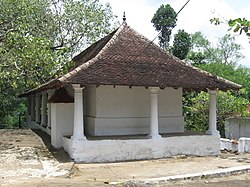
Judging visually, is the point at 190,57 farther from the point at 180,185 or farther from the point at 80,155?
the point at 180,185

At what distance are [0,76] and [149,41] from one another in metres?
5.96

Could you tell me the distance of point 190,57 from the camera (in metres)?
33.0

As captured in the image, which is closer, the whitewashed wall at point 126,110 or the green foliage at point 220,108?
the whitewashed wall at point 126,110

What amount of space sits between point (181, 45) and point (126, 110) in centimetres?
1872

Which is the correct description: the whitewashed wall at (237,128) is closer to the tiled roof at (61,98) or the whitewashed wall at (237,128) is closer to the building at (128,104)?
the building at (128,104)

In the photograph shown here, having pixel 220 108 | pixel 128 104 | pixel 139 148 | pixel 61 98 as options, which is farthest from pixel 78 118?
pixel 220 108

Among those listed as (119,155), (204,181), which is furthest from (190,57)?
(204,181)

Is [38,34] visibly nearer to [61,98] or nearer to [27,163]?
[61,98]

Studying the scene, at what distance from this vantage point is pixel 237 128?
24.7 meters

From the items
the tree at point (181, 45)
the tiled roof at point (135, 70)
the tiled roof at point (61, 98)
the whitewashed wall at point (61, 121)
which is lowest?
the whitewashed wall at point (61, 121)

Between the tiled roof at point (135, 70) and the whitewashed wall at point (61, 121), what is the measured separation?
37.7 inches

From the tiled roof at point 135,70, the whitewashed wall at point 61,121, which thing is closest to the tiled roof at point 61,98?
the whitewashed wall at point 61,121

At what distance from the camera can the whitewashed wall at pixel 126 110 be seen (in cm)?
1389

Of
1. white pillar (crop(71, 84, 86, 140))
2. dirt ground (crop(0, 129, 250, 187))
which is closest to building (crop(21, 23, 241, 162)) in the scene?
white pillar (crop(71, 84, 86, 140))
